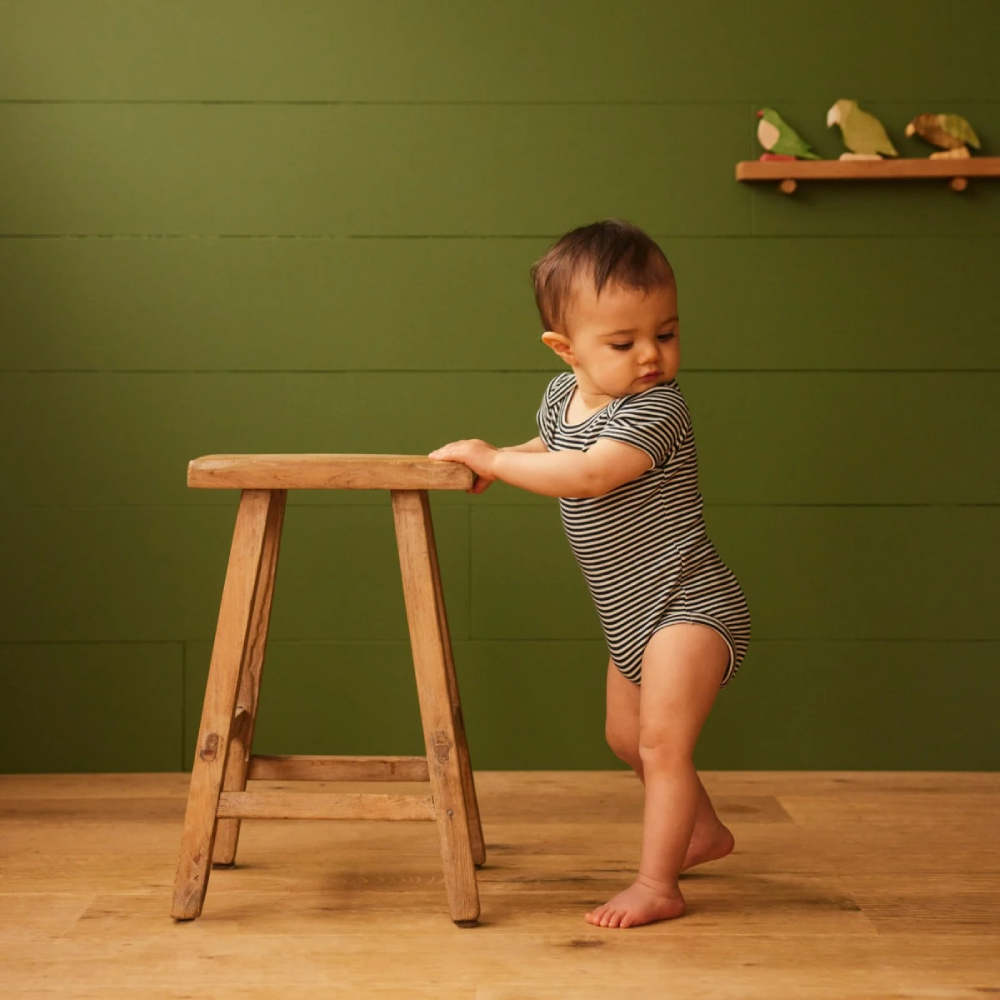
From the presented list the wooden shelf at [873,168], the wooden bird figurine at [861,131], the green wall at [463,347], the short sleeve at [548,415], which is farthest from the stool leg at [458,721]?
the wooden bird figurine at [861,131]

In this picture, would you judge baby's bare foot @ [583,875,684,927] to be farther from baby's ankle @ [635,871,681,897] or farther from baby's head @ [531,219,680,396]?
baby's head @ [531,219,680,396]

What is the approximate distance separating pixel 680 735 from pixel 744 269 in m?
0.87

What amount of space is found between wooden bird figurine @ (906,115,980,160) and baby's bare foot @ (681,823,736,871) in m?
1.08

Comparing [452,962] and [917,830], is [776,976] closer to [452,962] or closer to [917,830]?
[452,962]

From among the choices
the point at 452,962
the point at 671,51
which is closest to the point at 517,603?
the point at 452,962

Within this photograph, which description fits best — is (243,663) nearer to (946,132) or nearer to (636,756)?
(636,756)

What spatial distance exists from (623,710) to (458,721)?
0.20m

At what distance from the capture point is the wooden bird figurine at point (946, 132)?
1778mm

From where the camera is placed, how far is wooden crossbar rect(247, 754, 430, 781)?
4.52 ft

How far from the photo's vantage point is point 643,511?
1.33m

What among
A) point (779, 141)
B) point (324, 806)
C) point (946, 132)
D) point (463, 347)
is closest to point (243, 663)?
point (324, 806)

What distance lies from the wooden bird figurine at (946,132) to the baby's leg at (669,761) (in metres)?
0.97

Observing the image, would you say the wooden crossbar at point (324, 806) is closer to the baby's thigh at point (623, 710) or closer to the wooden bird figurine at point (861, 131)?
the baby's thigh at point (623, 710)

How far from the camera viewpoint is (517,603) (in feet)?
6.11
